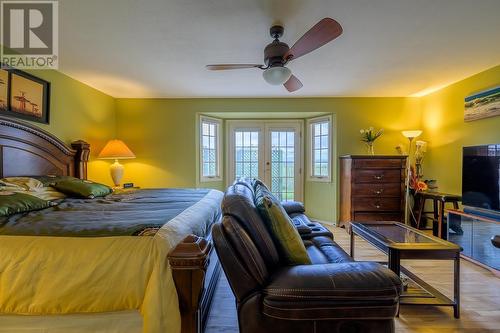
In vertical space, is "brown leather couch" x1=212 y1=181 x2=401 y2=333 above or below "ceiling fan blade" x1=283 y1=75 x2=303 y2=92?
below

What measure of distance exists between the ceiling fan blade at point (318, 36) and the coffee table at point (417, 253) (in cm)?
155

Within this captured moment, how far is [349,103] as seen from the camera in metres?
4.38

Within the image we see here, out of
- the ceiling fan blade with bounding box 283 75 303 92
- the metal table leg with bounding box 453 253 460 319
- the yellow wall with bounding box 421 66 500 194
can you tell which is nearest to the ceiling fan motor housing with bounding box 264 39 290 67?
the ceiling fan blade with bounding box 283 75 303 92

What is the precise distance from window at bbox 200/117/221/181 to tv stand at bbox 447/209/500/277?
3.61 meters

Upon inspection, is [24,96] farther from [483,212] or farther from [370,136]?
[483,212]

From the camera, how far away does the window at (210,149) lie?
464 centimetres

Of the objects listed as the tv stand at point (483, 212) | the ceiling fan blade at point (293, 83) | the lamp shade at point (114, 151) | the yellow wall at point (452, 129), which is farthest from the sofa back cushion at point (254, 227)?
the yellow wall at point (452, 129)

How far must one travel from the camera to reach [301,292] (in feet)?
3.76

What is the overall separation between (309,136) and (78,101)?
149 inches

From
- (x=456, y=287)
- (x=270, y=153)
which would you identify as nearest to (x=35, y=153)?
(x=270, y=153)

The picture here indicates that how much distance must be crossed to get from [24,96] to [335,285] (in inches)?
134

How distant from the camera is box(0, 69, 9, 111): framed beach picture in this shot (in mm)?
2426

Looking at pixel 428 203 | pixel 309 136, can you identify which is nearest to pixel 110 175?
pixel 309 136
